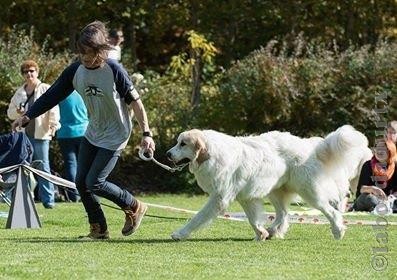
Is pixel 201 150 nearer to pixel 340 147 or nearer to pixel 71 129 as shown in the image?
pixel 340 147

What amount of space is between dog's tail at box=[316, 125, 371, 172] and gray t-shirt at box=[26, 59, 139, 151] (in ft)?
5.85

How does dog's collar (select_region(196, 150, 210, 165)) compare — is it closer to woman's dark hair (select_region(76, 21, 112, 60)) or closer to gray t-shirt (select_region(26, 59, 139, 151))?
gray t-shirt (select_region(26, 59, 139, 151))

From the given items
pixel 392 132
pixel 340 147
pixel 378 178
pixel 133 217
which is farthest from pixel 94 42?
pixel 392 132

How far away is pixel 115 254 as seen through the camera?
781cm

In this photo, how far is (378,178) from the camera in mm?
11523

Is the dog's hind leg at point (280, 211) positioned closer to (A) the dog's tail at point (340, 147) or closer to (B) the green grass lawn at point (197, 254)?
(B) the green grass lawn at point (197, 254)

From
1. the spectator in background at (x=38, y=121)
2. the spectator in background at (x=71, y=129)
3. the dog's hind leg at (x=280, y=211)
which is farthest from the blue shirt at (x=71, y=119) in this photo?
the dog's hind leg at (x=280, y=211)

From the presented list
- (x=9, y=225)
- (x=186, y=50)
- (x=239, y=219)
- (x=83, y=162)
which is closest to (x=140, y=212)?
(x=83, y=162)

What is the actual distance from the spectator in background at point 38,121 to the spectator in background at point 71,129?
477 millimetres

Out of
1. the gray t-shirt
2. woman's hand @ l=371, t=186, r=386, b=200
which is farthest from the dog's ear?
woman's hand @ l=371, t=186, r=386, b=200

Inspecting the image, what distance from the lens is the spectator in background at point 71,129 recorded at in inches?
537

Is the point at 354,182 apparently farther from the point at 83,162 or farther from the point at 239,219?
the point at 83,162

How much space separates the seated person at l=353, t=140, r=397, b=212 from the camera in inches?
463

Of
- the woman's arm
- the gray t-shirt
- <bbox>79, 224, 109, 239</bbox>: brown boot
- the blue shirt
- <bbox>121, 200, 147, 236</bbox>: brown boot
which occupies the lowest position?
the woman's arm
